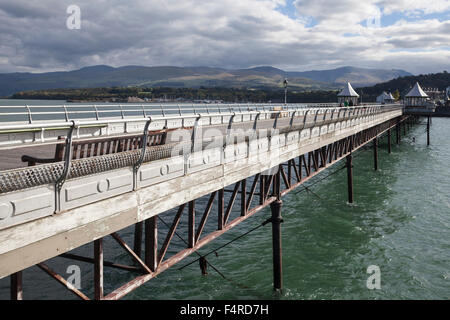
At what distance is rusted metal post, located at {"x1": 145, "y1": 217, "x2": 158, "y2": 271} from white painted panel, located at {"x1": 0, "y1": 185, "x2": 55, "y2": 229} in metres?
3.31

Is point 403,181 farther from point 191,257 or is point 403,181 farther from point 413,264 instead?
point 191,257

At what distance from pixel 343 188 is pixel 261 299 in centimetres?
2058

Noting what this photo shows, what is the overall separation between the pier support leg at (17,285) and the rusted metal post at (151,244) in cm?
298

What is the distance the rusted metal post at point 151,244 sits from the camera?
28.4ft

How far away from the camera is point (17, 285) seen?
622cm

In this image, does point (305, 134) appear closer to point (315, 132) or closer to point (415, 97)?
point (315, 132)

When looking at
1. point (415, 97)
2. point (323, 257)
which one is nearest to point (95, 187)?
point (323, 257)

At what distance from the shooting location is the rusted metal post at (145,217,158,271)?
8.66 metres

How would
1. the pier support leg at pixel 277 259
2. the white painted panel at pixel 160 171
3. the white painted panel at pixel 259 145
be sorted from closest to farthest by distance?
1. the white painted panel at pixel 160 171
2. the white painted panel at pixel 259 145
3. the pier support leg at pixel 277 259

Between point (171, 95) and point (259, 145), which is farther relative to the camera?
point (171, 95)

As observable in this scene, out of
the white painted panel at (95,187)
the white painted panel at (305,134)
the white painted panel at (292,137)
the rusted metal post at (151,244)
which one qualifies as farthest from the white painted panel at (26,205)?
the white painted panel at (305,134)

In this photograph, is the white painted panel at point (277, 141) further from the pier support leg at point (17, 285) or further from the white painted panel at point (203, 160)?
the pier support leg at point (17, 285)

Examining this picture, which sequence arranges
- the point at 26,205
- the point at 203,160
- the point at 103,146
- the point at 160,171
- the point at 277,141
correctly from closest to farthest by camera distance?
1. the point at 26,205
2. the point at 103,146
3. the point at 160,171
4. the point at 203,160
5. the point at 277,141

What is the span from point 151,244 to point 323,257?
11.6 metres
